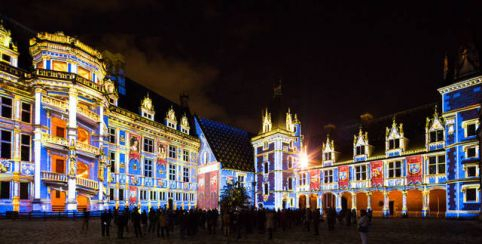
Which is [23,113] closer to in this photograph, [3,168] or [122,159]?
[3,168]

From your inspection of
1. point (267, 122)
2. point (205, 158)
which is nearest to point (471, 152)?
point (267, 122)

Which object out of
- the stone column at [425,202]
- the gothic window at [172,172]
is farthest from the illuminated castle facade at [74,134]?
the stone column at [425,202]

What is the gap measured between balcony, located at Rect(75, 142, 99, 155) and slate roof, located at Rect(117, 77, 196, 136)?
8029mm

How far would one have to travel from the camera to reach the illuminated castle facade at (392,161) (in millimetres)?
33969

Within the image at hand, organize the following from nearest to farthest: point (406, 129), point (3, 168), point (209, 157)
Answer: point (3, 168), point (406, 129), point (209, 157)

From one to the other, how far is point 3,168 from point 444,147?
3774 cm

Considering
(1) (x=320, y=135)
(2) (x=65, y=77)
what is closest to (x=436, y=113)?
(1) (x=320, y=135)

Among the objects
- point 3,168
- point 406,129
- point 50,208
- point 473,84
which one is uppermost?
point 473,84

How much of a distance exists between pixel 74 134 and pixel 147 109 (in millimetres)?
13289

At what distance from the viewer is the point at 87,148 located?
33.9 m

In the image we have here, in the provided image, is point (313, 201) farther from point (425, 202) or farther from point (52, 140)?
point (52, 140)

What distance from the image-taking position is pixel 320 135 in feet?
185

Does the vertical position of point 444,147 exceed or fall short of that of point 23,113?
it falls short

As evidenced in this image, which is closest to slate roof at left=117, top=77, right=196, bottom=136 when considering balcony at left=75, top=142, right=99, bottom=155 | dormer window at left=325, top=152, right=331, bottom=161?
balcony at left=75, top=142, right=99, bottom=155
